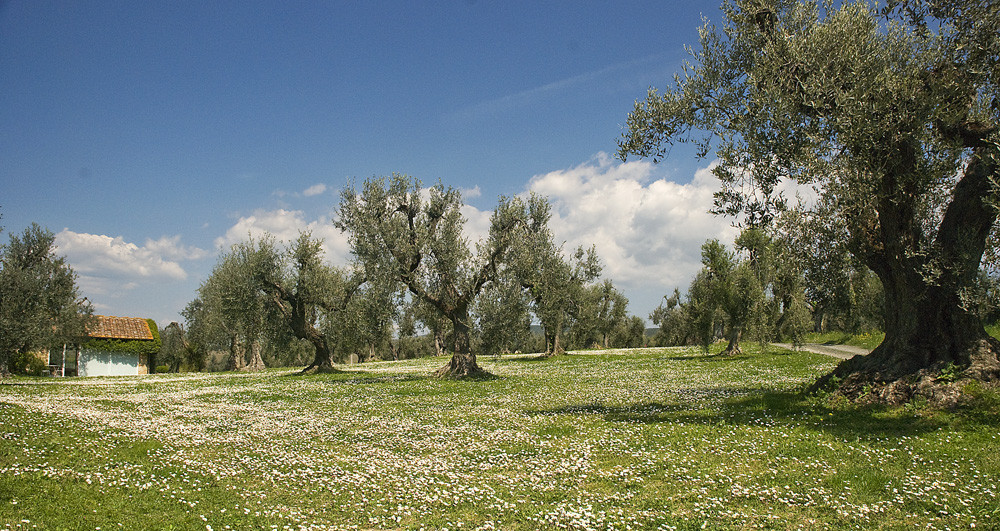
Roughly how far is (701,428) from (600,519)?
22.5ft

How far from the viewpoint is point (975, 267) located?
13.8 metres

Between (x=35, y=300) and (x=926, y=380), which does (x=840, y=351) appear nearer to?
(x=926, y=380)

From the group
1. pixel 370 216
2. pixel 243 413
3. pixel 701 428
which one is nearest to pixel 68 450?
pixel 243 413

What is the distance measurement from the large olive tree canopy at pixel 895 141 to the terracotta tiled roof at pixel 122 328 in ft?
201

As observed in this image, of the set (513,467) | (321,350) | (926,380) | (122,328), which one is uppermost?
(122,328)

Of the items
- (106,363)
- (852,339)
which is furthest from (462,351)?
(106,363)

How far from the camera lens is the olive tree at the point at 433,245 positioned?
3008 cm

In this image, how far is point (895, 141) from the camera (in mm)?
13570

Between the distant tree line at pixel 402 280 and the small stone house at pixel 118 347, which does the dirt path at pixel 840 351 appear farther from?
the small stone house at pixel 118 347

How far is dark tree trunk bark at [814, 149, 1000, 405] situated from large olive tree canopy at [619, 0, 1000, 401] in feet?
0.11

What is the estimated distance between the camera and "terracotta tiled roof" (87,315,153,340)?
182 feet

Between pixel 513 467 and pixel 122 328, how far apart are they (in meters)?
62.0

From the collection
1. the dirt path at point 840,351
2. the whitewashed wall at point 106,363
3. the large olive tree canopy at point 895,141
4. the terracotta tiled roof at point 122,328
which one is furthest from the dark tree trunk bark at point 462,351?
the whitewashed wall at point 106,363

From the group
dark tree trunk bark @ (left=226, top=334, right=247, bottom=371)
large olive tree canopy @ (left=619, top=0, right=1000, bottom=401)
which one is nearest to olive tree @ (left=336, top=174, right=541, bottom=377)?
large olive tree canopy @ (left=619, top=0, right=1000, bottom=401)
